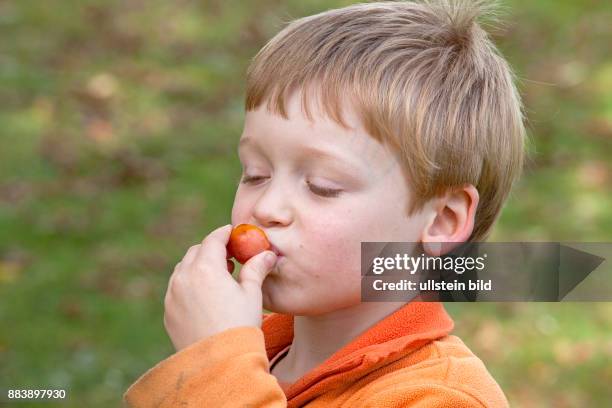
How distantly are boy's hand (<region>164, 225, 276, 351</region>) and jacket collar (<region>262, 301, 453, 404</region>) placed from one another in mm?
191

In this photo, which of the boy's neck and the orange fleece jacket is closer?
the orange fleece jacket

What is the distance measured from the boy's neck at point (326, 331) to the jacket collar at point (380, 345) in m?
0.03

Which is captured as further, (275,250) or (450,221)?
(450,221)

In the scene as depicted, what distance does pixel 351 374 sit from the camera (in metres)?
2.15

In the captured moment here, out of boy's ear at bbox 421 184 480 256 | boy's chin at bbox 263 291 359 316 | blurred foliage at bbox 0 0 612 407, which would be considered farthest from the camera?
blurred foliage at bbox 0 0 612 407

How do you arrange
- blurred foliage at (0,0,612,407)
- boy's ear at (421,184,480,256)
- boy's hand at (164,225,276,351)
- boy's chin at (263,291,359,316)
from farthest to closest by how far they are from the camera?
blurred foliage at (0,0,612,407)
boy's ear at (421,184,480,256)
boy's chin at (263,291,359,316)
boy's hand at (164,225,276,351)

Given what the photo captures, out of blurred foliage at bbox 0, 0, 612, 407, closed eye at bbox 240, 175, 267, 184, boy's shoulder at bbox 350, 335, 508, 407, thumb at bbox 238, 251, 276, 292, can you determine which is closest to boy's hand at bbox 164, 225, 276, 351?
thumb at bbox 238, 251, 276, 292

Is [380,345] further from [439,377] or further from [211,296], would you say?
[211,296]

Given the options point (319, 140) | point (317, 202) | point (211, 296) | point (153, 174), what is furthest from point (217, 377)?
point (153, 174)

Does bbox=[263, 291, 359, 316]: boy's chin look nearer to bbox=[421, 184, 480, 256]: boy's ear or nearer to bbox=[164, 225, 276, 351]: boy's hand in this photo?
bbox=[164, 225, 276, 351]: boy's hand

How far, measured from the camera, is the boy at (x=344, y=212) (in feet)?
6.79

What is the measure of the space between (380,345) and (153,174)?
4.73 meters

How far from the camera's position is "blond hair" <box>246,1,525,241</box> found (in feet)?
7.38

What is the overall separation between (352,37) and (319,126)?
29 centimetres
